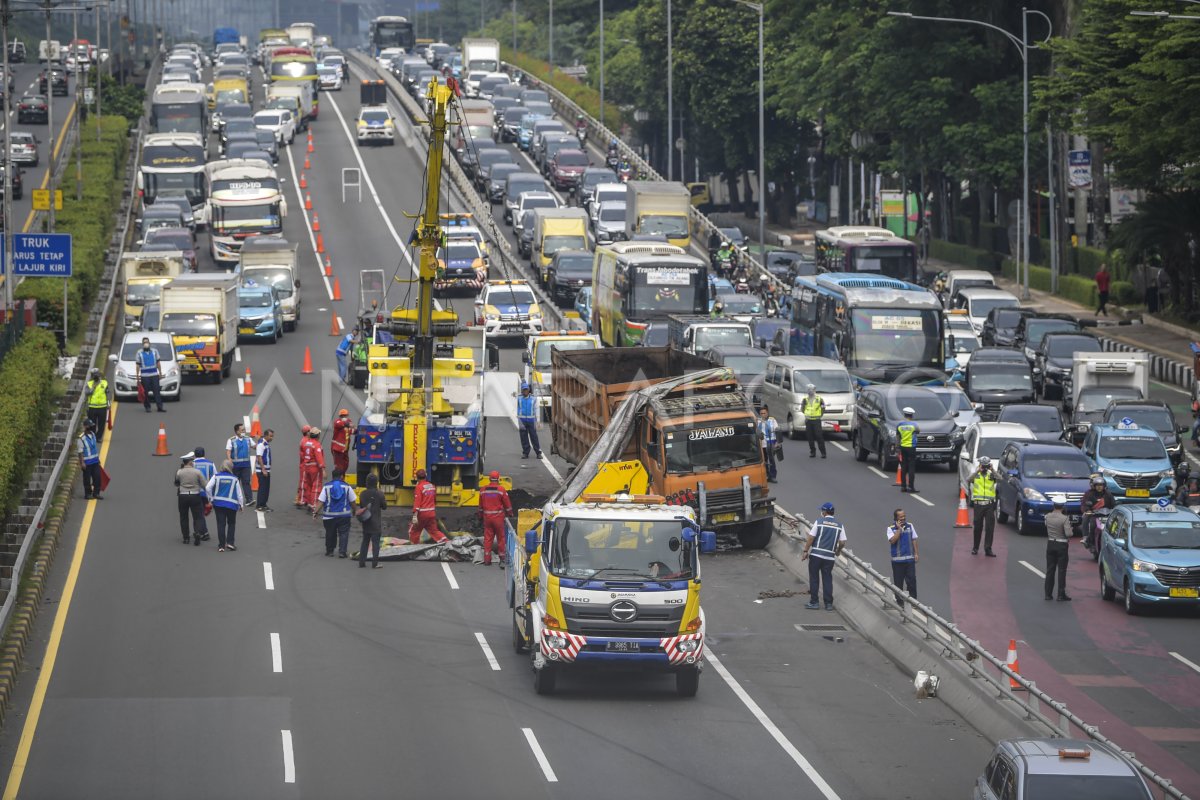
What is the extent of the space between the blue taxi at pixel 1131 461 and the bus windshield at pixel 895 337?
9224 millimetres

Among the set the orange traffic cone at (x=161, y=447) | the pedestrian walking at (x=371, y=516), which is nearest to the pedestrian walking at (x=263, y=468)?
the pedestrian walking at (x=371, y=516)

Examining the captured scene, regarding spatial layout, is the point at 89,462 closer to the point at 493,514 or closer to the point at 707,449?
the point at 493,514

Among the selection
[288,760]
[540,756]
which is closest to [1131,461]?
[540,756]

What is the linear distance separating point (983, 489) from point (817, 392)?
479 inches

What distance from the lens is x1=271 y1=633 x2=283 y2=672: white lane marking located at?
964 inches

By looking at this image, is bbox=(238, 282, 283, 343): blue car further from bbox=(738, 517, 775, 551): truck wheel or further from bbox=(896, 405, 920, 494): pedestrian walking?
bbox=(738, 517, 775, 551): truck wheel

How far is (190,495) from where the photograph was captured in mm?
31547

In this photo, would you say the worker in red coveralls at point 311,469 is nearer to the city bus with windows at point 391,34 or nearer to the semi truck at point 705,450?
the semi truck at point 705,450

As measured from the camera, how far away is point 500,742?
69.9ft

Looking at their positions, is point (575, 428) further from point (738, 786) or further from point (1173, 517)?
point (738, 786)

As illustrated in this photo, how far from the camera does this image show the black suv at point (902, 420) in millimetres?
39969

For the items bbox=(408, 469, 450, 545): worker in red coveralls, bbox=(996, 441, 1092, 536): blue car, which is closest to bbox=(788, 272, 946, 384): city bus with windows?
bbox=(996, 441, 1092, 536): blue car

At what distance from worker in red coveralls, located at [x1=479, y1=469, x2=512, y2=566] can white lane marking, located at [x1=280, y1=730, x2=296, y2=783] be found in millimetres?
9135

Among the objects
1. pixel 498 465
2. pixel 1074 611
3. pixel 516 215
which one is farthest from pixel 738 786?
pixel 516 215
